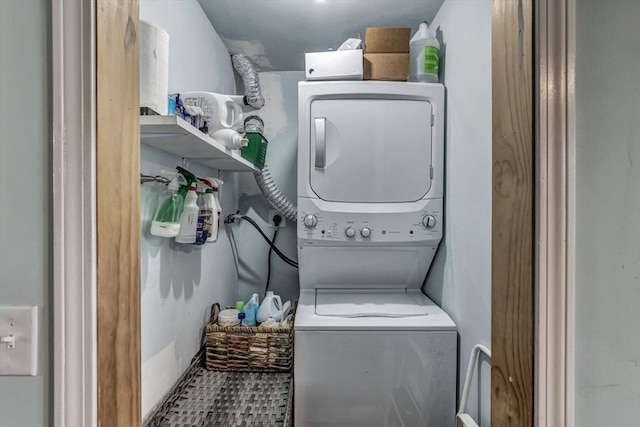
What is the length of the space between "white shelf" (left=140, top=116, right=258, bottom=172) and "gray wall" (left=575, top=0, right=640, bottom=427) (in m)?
1.01

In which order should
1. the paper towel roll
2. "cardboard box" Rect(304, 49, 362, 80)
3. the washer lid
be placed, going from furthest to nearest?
"cardboard box" Rect(304, 49, 362, 80)
the washer lid
the paper towel roll

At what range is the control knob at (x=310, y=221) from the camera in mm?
1794

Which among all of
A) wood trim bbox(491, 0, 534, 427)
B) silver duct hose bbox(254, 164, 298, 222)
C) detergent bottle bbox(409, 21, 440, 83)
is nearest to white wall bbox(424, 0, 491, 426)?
detergent bottle bbox(409, 21, 440, 83)

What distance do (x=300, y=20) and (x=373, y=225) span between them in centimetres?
133

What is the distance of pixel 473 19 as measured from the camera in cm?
143

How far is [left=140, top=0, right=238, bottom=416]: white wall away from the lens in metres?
1.24

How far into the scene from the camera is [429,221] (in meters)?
1.80

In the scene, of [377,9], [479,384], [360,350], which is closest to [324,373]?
[360,350]

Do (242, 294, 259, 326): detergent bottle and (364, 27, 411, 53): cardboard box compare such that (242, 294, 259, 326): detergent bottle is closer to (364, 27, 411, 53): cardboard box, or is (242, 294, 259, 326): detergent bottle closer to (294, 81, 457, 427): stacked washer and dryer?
(294, 81, 457, 427): stacked washer and dryer

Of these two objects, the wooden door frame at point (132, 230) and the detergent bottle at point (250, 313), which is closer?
the wooden door frame at point (132, 230)

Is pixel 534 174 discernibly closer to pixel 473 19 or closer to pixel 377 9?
pixel 473 19

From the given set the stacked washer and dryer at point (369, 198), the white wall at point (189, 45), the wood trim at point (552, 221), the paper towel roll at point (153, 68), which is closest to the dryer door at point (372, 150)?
the stacked washer and dryer at point (369, 198)

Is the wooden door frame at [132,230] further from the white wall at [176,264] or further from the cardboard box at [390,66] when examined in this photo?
the cardboard box at [390,66]

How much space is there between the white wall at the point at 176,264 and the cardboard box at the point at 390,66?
992 mm
